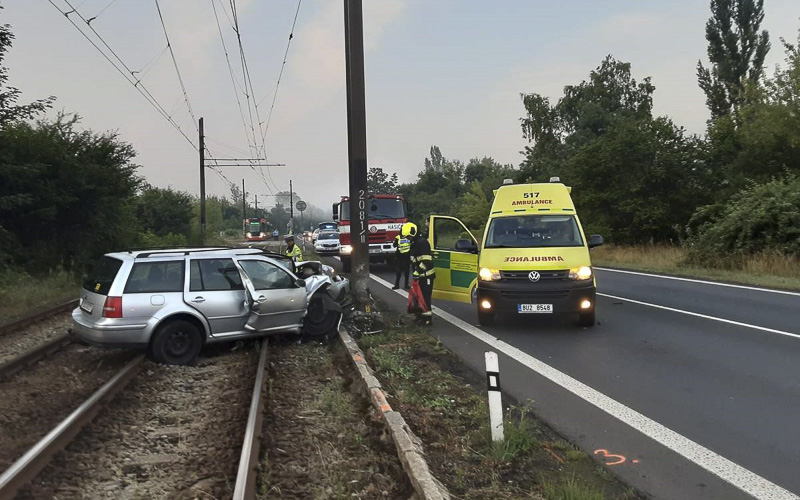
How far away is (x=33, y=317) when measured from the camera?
1198 centimetres

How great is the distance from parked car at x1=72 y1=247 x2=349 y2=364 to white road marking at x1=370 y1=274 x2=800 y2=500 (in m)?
3.40

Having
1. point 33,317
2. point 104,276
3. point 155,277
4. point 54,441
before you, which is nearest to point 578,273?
point 155,277

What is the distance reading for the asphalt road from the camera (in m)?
4.34

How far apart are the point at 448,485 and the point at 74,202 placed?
19269mm

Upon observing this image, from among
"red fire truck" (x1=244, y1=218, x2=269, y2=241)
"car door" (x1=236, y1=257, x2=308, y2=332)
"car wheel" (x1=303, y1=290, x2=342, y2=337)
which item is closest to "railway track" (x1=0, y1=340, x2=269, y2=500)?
"car door" (x1=236, y1=257, x2=308, y2=332)

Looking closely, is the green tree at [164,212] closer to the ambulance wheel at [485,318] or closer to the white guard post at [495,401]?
the ambulance wheel at [485,318]

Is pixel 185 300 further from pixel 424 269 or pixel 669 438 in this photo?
pixel 669 438

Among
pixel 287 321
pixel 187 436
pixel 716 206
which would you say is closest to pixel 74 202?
pixel 287 321

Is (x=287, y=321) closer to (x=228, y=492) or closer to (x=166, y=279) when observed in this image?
(x=166, y=279)

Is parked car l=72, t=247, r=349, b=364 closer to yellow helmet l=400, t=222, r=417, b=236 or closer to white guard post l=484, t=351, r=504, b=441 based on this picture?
yellow helmet l=400, t=222, r=417, b=236

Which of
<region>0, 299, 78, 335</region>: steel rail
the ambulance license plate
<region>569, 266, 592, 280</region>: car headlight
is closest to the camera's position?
the ambulance license plate

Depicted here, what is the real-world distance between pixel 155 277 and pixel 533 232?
614cm

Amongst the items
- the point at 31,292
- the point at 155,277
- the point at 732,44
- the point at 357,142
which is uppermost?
the point at 732,44

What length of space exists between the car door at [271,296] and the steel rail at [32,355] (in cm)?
300
